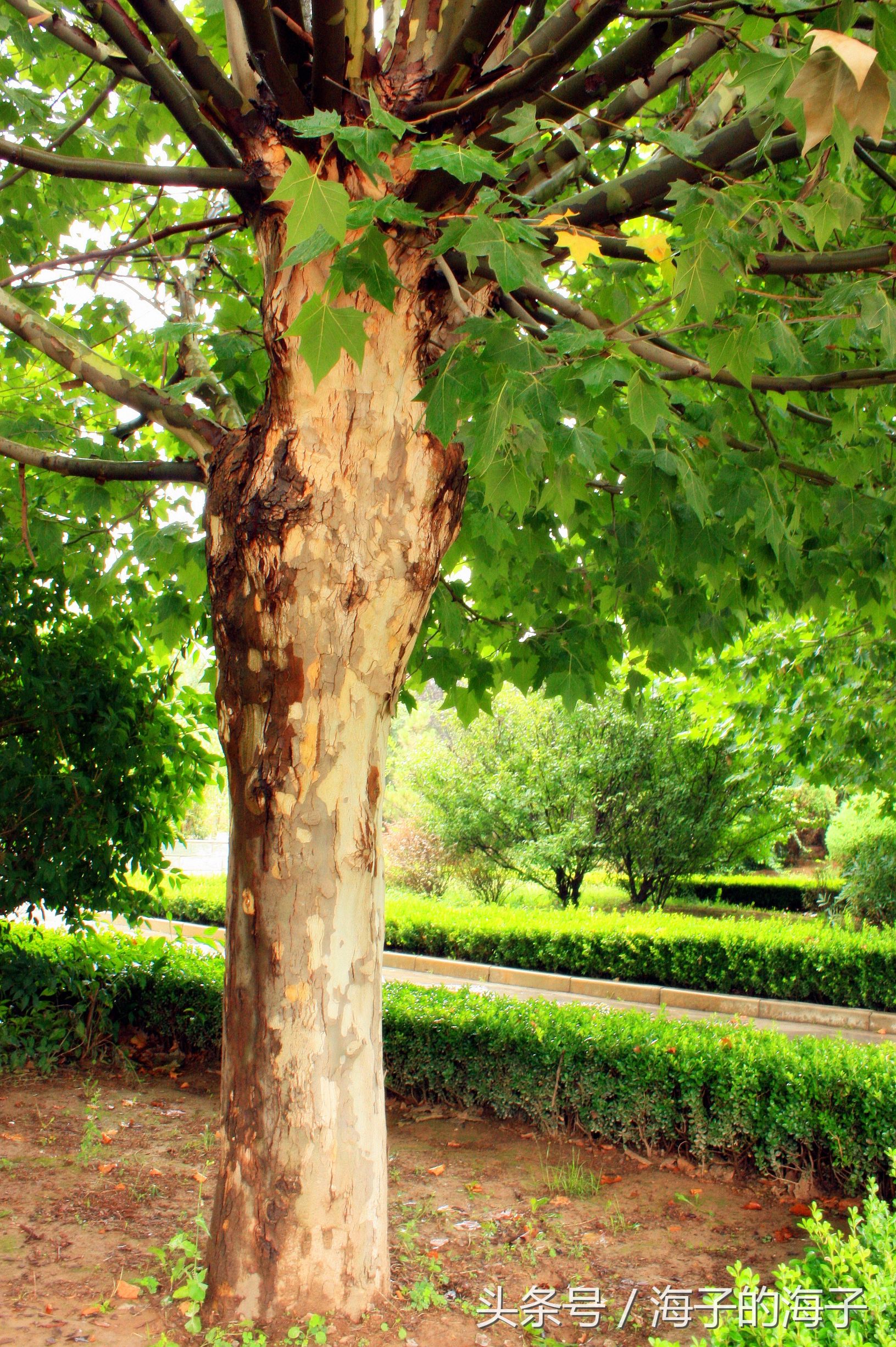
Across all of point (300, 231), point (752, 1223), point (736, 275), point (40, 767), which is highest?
point (736, 275)

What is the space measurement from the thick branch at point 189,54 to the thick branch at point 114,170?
24 centimetres

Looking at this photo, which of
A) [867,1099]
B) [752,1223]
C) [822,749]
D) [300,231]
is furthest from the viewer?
[822,749]

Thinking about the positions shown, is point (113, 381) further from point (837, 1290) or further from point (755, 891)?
point (755, 891)

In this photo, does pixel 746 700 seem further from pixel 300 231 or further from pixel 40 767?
pixel 300 231

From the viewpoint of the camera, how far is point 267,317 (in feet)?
9.68

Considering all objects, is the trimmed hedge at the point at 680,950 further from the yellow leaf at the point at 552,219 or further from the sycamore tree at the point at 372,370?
the yellow leaf at the point at 552,219

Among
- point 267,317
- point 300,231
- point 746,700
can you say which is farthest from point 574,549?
point 746,700

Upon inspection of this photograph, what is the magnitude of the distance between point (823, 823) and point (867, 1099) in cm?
2039

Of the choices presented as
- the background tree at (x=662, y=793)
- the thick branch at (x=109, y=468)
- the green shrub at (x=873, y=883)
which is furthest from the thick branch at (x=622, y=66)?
the green shrub at (x=873, y=883)

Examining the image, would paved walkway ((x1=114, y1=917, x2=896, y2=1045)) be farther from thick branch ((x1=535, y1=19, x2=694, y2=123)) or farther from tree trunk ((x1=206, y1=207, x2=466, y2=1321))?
thick branch ((x1=535, y1=19, x2=694, y2=123))

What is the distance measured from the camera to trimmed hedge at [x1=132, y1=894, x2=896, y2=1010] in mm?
9992

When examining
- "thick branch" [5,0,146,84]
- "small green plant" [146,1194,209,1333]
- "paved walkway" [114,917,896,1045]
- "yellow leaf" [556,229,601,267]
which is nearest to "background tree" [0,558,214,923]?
"paved walkway" [114,917,896,1045]

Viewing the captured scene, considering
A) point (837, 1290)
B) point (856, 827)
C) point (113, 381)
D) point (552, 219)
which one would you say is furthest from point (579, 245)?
point (856, 827)

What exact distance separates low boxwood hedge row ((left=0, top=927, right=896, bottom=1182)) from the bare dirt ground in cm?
16
